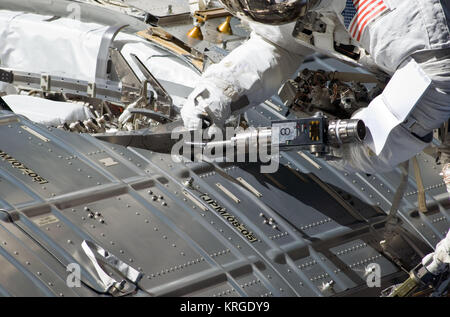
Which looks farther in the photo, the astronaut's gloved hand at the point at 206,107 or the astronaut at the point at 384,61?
the astronaut's gloved hand at the point at 206,107

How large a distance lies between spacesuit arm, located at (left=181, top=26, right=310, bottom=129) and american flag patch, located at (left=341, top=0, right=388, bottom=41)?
0.69 m

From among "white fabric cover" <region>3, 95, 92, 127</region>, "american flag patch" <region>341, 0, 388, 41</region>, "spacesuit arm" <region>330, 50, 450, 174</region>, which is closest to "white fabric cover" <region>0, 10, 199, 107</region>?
"white fabric cover" <region>3, 95, 92, 127</region>

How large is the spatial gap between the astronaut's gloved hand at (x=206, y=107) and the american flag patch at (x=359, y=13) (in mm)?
1080

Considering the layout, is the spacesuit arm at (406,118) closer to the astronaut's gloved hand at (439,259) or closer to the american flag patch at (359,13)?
the american flag patch at (359,13)

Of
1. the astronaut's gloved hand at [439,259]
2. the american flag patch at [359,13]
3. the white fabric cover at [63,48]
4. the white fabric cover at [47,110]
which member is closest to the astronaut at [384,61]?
the american flag patch at [359,13]

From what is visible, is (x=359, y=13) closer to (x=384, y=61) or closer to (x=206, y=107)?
(x=384, y=61)

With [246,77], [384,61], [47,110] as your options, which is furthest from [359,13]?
[47,110]

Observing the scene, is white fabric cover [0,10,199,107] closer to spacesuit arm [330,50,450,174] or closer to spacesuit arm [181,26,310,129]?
spacesuit arm [181,26,310,129]

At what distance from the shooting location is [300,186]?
683 cm

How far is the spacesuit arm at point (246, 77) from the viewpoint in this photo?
22.0ft

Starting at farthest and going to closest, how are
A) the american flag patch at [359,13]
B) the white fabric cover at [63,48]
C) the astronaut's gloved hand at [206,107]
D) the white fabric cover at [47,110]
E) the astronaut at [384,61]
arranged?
the white fabric cover at [63,48]
the white fabric cover at [47,110]
the astronaut's gloved hand at [206,107]
the american flag patch at [359,13]
the astronaut at [384,61]

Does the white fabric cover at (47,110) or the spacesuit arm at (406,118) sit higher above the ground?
the spacesuit arm at (406,118)

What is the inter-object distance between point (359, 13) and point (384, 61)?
330 millimetres

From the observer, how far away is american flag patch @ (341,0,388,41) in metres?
5.87
